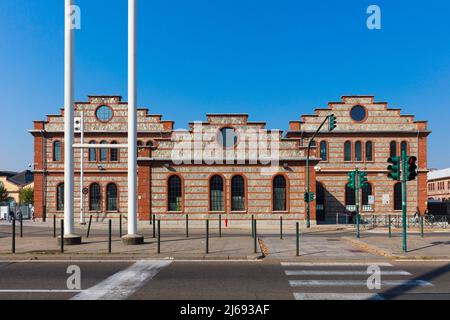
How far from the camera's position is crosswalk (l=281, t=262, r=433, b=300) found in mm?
7160

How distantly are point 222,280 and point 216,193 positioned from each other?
18.5m

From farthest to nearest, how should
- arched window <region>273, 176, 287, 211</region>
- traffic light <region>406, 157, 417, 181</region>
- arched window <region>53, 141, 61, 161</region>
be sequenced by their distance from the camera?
arched window <region>53, 141, 61, 161</region>
arched window <region>273, 176, 287, 211</region>
traffic light <region>406, 157, 417, 181</region>

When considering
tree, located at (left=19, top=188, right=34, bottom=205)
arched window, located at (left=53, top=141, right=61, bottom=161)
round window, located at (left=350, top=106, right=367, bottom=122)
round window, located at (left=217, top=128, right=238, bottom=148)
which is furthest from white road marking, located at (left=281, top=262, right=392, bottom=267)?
tree, located at (left=19, top=188, right=34, bottom=205)

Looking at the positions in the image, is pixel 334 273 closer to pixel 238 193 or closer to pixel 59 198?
pixel 238 193

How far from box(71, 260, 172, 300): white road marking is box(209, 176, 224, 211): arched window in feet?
53.4

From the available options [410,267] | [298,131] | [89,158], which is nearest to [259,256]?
[410,267]

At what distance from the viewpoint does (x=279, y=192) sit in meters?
26.8

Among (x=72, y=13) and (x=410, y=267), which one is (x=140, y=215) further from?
(x=410, y=267)

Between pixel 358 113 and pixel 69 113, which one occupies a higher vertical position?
pixel 358 113

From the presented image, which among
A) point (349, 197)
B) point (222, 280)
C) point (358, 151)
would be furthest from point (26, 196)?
point (222, 280)

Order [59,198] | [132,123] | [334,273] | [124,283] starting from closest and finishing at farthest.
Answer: [124,283], [334,273], [132,123], [59,198]

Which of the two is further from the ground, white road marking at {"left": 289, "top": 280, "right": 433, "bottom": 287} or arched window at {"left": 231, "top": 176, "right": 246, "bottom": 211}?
arched window at {"left": 231, "top": 176, "right": 246, "bottom": 211}

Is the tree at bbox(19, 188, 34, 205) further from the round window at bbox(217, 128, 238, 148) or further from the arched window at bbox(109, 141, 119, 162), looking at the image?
the round window at bbox(217, 128, 238, 148)

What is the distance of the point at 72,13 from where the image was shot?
44.7 feet
